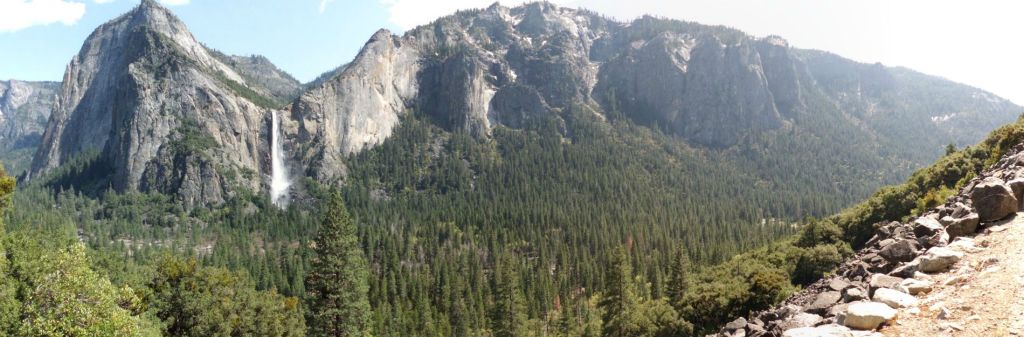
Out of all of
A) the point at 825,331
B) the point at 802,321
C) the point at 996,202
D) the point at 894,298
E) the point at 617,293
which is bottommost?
the point at 617,293

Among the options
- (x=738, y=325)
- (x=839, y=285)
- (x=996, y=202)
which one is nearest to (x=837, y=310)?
(x=839, y=285)

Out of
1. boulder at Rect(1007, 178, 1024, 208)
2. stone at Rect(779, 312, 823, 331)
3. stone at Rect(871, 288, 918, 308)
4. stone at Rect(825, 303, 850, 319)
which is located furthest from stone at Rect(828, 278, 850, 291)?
boulder at Rect(1007, 178, 1024, 208)

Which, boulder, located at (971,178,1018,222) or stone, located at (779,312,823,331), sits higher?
boulder, located at (971,178,1018,222)

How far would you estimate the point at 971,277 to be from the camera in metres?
13.7

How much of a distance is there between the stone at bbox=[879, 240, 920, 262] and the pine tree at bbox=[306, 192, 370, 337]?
38.6 m

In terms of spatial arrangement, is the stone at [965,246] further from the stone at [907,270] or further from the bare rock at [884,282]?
the bare rock at [884,282]

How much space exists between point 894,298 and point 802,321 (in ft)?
7.97

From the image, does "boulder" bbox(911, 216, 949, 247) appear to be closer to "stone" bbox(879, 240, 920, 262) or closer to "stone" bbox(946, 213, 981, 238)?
"stone" bbox(946, 213, 981, 238)

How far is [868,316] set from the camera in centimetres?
1227

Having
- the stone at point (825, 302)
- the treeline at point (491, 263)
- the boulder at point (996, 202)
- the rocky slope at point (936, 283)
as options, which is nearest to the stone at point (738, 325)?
the rocky slope at point (936, 283)

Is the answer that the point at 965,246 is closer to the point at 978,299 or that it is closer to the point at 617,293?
the point at 978,299

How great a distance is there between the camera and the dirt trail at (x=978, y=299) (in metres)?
11.5

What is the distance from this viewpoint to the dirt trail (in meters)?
11.5

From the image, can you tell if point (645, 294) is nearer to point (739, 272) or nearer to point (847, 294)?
point (739, 272)
